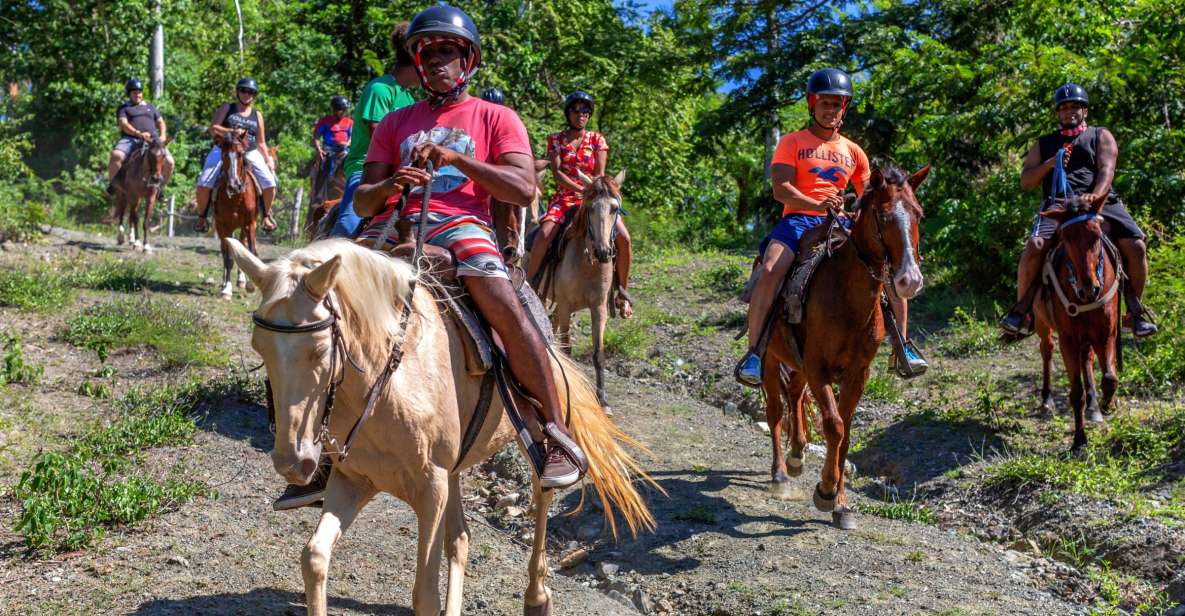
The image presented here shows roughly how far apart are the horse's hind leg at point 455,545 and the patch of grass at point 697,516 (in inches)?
109

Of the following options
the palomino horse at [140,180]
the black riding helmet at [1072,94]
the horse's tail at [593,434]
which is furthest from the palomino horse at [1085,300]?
the palomino horse at [140,180]

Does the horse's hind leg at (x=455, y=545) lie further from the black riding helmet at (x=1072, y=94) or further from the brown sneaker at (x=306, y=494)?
the black riding helmet at (x=1072, y=94)

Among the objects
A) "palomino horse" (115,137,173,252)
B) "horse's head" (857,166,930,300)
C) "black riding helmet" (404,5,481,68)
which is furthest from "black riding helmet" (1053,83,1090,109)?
"palomino horse" (115,137,173,252)

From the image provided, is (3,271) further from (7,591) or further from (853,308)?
(853,308)

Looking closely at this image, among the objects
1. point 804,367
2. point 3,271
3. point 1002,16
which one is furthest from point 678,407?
point 1002,16

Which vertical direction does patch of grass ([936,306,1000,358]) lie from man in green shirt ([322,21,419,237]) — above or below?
below

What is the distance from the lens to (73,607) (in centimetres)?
520

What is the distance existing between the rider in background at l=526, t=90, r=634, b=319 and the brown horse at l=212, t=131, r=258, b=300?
14.6ft

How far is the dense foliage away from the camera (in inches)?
506

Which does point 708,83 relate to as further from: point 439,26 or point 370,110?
point 439,26

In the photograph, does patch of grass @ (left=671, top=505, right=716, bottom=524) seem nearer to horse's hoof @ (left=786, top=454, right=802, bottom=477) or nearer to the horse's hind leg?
horse's hoof @ (left=786, top=454, right=802, bottom=477)

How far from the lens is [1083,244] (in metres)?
9.37

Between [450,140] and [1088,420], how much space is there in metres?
6.91

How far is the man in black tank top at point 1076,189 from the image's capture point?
9695 millimetres
